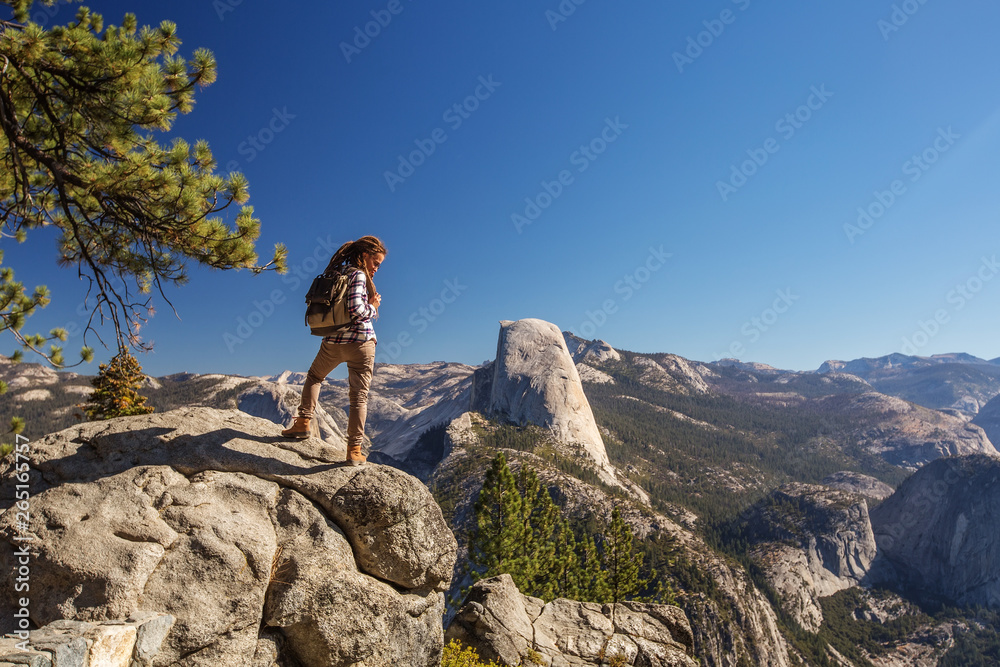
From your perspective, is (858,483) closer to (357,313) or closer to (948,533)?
(948,533)

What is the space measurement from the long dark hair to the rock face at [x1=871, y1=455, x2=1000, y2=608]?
152 metres

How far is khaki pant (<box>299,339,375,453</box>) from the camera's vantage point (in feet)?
18.2

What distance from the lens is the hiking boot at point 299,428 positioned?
6160 millimetres

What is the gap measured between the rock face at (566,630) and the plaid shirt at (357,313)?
24.5 ft

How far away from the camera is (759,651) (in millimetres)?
60562

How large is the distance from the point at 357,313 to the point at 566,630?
30.3 ft

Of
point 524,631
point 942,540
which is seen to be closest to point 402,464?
point 524,631

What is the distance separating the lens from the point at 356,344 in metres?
5.53

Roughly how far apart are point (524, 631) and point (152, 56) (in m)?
12.2

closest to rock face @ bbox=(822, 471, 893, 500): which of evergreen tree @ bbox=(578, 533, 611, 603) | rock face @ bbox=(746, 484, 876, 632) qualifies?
rock face @ bbox=(746, 484, 876, 632)

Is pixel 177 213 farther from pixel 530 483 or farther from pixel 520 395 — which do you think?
pixel 520 395

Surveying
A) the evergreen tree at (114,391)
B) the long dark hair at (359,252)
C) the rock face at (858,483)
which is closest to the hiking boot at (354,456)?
the long dark hair at (359,252)

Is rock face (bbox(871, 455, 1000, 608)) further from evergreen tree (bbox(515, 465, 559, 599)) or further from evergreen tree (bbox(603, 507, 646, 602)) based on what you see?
evergreen tree (bbox(515, 465, 559, 599))

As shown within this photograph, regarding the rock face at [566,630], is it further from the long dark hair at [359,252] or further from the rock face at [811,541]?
the rock face at [811,541]
